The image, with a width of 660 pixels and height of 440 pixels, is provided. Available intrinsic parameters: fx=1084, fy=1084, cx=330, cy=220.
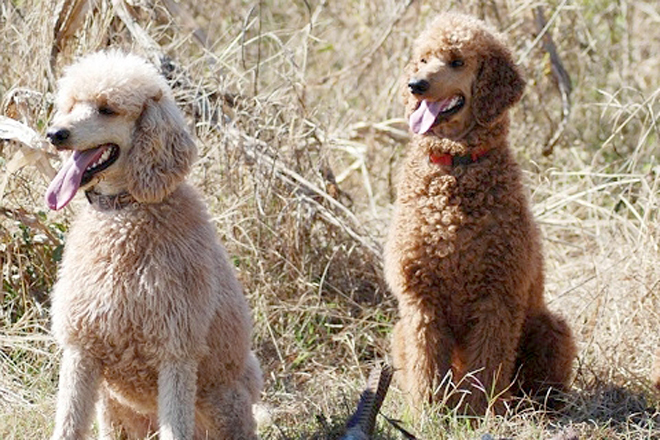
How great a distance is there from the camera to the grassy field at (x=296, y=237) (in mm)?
4496

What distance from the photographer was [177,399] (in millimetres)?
3564

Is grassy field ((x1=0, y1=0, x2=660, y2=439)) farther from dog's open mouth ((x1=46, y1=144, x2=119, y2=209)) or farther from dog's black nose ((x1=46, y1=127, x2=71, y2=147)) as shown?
dog's black nose ((x1=46, y1=127, x2=71, y2=147))

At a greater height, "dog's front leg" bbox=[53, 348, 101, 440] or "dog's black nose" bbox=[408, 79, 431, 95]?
"dog's black nose" bbox=[408, 79, 431, 95]

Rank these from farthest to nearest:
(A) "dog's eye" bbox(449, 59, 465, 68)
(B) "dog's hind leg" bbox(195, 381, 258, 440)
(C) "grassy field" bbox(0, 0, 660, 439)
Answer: (C) "grassy field" bbox(0, 0, 660, 439)
(A) "dog's eye" bbox(449, 59, 465, 68)
(B) "dog's hind leg" bbox(195, 381, 258, 440)

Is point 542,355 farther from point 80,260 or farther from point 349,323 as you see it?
point 80,260

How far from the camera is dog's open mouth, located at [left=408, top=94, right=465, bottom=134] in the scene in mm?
4289

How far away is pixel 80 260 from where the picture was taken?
3.66 m

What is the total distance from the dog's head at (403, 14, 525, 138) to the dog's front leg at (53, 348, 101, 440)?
1.60 meters

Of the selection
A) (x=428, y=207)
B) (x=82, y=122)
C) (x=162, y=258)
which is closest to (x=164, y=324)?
(x=162, y=258)

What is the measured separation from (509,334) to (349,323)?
1.24 meters

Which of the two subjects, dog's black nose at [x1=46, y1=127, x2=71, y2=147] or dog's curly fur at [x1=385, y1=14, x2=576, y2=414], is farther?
dog's curly fur at [x1=385, y1=14, x2=576, y2=414]

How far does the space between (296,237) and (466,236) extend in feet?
4.31

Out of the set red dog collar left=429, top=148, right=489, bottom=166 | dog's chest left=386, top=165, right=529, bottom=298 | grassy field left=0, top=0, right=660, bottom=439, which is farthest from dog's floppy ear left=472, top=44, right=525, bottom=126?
grassy field left=0, top=0, right=660, bottom=439

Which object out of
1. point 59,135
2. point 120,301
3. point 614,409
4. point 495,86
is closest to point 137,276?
point 120,301
